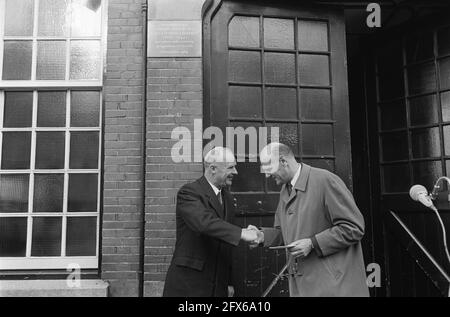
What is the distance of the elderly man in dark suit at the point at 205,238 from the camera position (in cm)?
342

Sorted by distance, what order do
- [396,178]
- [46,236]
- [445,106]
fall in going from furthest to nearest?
[396,178] < [445,106] < [46,236]

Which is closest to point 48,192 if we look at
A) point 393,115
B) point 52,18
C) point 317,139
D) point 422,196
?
point 52,18

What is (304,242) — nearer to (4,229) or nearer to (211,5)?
(211,5)

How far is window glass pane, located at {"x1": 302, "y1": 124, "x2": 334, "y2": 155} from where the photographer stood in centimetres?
512

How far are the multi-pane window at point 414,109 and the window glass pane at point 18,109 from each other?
4292 mm

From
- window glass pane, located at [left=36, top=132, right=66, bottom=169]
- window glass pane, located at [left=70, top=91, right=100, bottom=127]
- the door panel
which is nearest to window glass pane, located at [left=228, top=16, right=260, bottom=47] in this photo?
the door panel

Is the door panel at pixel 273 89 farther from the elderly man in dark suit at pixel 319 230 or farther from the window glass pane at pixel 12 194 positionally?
the window glass pane at pixel 12 194

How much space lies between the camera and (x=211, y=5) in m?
5.03

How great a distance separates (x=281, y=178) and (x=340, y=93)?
2160mm

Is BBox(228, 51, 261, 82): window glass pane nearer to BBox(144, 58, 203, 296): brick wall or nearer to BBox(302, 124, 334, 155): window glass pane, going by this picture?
BBox(144, 58, 203, 296): brick wall

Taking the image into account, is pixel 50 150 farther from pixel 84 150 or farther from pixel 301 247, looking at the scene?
pixel 301 247

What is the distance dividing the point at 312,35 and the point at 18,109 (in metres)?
3.41

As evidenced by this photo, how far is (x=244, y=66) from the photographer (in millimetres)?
5082

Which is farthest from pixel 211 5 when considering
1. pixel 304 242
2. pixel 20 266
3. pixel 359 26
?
pixel 20 266
